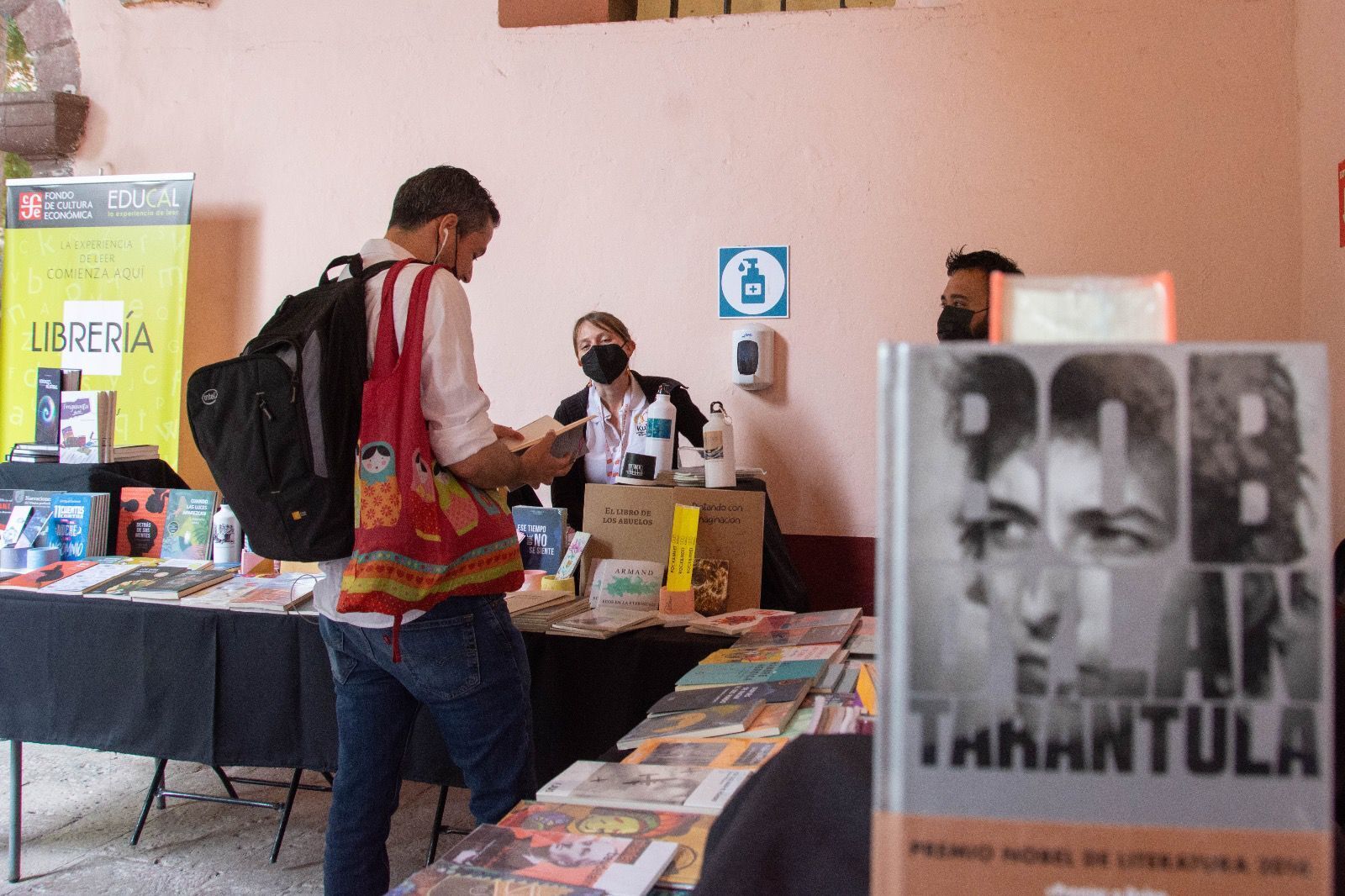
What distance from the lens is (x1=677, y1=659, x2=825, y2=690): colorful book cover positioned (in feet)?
5.80

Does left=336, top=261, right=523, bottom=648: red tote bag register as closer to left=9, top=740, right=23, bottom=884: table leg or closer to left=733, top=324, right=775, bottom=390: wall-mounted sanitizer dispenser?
left=9, top=740, right=23, bottom=884: table leg

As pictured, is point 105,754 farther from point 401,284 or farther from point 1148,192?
point 1148,192

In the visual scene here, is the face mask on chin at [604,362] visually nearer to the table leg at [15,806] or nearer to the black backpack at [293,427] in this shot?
the black backpack at [293,427]

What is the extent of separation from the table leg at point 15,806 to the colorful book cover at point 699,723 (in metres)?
2.06

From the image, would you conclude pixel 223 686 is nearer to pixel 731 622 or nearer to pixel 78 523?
pixel 78 523

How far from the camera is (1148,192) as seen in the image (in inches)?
135

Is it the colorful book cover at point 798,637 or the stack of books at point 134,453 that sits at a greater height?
the stack of books at point 134,453

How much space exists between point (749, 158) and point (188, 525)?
2.38 m

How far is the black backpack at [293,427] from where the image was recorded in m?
1.66

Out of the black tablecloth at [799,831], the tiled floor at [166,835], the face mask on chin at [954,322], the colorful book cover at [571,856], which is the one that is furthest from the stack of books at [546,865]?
the face mask on chin at [954,322]

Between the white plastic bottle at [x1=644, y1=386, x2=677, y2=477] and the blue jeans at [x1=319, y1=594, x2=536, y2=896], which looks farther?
the white plastic bottle at [x1=644, y1=386, x2=677, y2=477]

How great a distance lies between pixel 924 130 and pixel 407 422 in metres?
2.61

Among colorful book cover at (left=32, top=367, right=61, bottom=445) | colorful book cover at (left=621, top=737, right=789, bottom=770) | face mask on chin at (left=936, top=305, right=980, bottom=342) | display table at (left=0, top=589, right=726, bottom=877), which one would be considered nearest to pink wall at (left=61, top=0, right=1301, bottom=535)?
face mask on chin at (left=936, top=305, right=980, bottom=342)

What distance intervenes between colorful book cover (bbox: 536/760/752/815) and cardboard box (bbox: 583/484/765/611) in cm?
118
